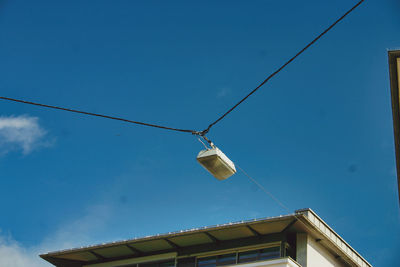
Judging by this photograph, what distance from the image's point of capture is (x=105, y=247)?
26.1 metres

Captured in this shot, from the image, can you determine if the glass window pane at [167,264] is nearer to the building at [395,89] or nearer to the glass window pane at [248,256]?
the glass window pane at [248,256]

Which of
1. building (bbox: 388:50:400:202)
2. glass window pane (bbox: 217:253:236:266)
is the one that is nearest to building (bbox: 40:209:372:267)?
glass window pane (bbox: 217:253:236:266)

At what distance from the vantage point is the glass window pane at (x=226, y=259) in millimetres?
24017

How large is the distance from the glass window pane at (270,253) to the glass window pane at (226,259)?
1.24 metres

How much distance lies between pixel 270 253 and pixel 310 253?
1.57 meters

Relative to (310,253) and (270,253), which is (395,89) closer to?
(310,253)

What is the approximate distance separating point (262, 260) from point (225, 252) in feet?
6.36

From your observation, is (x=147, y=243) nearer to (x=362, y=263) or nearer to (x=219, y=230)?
(x=219, y=230)

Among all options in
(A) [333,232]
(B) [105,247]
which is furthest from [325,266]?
(B) [105,247]

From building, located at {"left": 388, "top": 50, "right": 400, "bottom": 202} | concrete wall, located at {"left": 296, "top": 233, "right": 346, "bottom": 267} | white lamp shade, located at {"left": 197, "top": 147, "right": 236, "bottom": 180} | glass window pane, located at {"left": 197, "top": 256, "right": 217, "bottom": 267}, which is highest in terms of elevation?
building, located at {"left": 388, "top": 50, "right": 400, "bottom": 202}

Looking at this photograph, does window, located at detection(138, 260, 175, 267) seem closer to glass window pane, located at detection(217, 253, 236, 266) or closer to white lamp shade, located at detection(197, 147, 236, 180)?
glass window pane, located at detection(217, 253, 236, 266)

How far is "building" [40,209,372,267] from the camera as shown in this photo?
75.6 feet

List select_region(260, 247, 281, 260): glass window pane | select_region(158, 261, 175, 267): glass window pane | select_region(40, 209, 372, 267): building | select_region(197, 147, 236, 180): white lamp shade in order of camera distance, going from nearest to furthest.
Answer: select_region(197, 147, 236, 180): white lamp shade
select_region(40, 209, 372, 267): building
select_region(260, 247, 281, 260): glass window pane
select_region(158, 261, 175, 267): glass window pane

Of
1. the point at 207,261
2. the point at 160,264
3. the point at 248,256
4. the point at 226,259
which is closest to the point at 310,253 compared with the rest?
the point at 248,256
